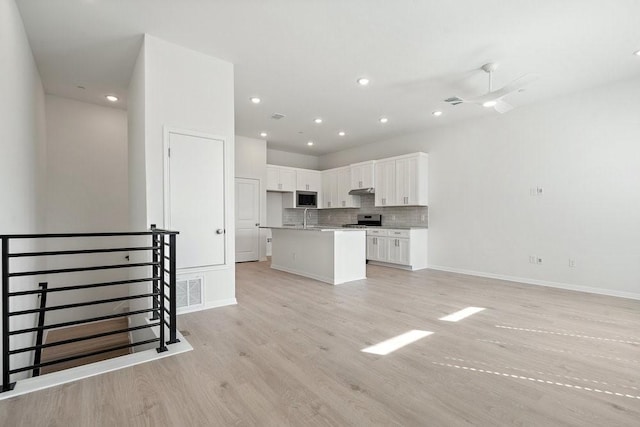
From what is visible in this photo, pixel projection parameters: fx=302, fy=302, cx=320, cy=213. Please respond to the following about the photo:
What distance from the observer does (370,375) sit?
217cm

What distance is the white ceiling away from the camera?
279 cm

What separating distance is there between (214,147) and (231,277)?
1.65m

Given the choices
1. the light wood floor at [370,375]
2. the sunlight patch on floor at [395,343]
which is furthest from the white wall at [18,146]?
the sunlight patch on floor at [395,343]

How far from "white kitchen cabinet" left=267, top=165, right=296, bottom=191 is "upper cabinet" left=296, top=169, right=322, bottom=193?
161 mm

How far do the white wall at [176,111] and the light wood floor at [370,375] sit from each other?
1092 millimetres

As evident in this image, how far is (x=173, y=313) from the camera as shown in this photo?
2584mm

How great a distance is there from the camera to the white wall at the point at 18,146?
7.84ft

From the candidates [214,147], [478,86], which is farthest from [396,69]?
[214,147]

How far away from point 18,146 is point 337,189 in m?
6.62

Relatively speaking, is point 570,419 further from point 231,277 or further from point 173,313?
point 231,277

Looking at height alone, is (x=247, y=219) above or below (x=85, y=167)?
below

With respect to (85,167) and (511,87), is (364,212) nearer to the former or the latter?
(511,87)

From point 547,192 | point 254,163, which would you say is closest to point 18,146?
point 254,163

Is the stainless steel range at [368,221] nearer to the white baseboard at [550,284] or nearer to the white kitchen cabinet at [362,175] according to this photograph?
the white kitchen cabinet at [362,175]
